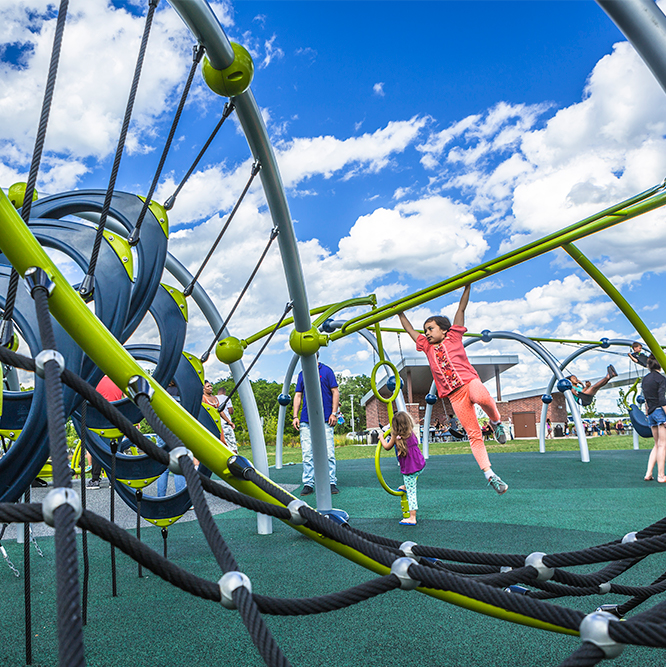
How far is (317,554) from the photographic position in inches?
146

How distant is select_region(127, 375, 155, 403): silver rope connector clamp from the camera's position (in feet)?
5.20

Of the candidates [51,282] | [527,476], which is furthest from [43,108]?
[527,476]

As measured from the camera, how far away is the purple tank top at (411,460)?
4746 millimetres

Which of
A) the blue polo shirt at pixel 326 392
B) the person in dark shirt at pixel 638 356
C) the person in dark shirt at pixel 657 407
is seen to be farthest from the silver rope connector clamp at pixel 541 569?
the person in dark shirt at pixel 638 356

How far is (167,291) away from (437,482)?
17.5 ft

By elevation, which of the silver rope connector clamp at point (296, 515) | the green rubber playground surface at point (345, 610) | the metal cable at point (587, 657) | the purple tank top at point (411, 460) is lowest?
the green rubber playground surface at point (345, 610)

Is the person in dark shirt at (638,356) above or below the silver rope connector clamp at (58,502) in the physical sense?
above

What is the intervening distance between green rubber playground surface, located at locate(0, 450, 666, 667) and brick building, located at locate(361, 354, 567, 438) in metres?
14.7

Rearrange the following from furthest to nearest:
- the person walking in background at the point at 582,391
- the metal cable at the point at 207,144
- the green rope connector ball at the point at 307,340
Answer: the person walking in background at the point at 582,391, the green rope connector ball at the point at 307,340, the metal cable at the point at 207,144

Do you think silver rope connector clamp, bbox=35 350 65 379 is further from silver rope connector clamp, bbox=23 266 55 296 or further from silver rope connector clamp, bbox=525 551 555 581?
silver rope connector clamp, bbox=525 551 555 581

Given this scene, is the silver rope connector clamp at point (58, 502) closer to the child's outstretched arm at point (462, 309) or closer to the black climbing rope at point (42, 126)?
the black climbing rope at point (42, 126)

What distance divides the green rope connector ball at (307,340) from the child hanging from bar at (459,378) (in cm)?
65

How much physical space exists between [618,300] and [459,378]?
183 centimetres

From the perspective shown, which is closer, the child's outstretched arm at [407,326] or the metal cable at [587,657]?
the metal cable at [587,657]
